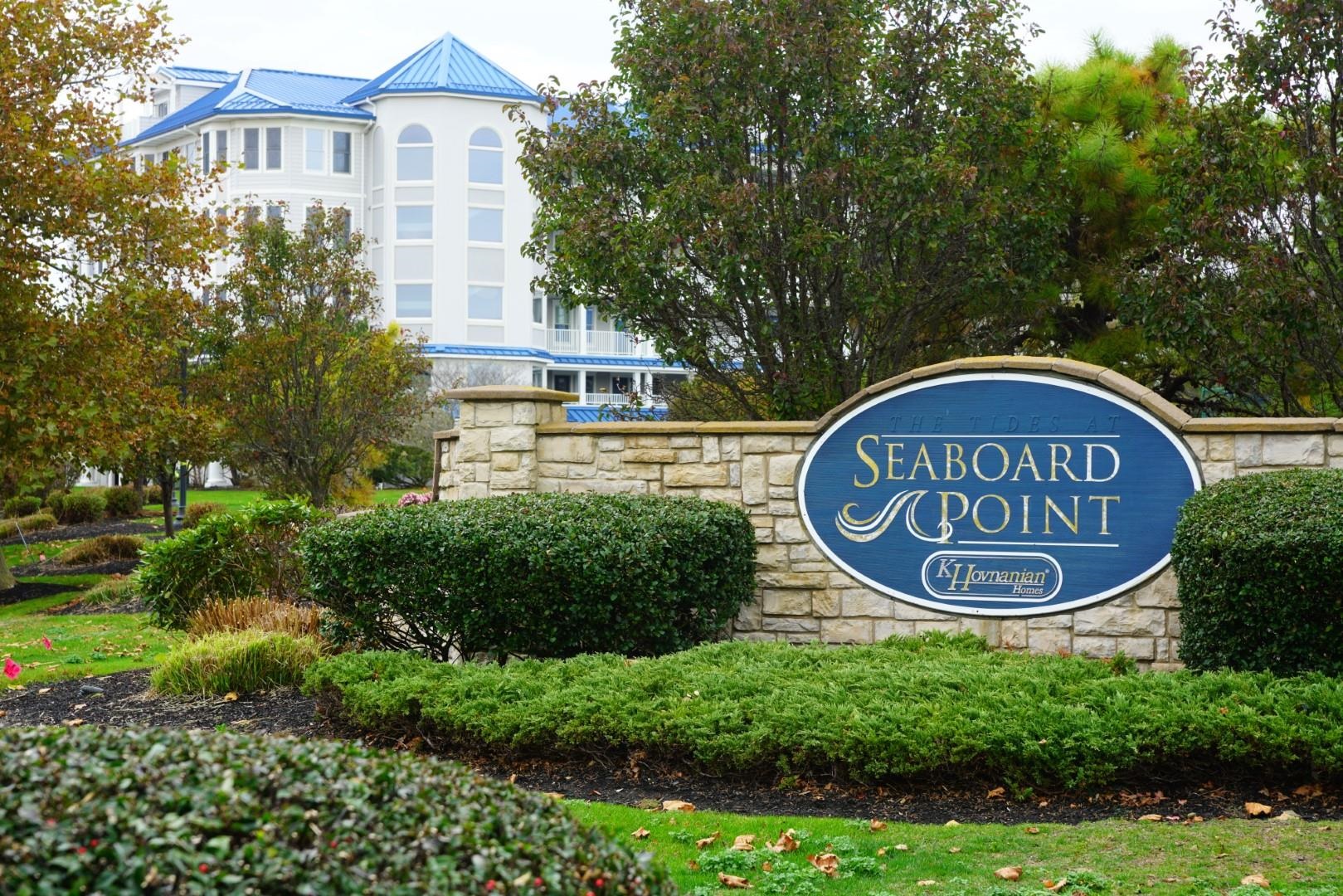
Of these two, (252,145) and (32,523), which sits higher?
(252,145)

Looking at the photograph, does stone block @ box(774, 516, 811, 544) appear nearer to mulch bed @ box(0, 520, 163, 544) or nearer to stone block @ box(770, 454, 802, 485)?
stone block @ box(770, 454, 802, 485)

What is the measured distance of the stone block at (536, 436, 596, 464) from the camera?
995cm

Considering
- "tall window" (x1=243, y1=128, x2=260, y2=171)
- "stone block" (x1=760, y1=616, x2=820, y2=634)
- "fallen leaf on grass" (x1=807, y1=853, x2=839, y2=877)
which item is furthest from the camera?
"tall window" (x1=243, y1=128, x2=260, y2=171)

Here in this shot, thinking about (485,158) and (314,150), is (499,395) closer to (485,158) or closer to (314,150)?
(485,158)

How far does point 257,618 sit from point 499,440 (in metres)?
2.15

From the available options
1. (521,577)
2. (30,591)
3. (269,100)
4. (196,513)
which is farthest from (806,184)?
(269,100)

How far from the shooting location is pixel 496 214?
149 feet

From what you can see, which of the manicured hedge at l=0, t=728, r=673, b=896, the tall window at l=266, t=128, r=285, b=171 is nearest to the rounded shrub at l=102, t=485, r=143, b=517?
the tall window at l=266, t=128, r=285, b=171

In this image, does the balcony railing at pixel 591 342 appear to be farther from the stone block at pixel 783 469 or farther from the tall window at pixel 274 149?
the stone block at pixel 783 469

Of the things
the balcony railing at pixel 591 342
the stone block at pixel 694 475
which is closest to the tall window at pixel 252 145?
the balcony railing at pixel 591 342

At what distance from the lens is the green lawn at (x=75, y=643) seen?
9.71 m

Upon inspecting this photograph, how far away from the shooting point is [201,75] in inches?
2026

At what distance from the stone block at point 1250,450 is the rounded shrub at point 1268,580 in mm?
879

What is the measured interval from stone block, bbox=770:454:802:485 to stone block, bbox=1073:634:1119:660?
219 cm
